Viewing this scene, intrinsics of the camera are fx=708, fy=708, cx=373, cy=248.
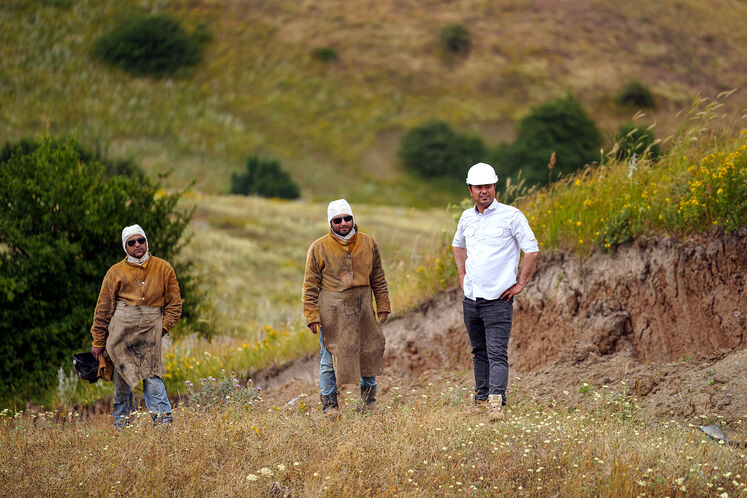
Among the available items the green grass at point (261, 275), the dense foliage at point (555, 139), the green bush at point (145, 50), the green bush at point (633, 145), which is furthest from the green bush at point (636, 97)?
the green bush at point (633, 145)

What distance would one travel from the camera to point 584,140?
154 ft

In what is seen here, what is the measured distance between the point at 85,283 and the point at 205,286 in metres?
9.32

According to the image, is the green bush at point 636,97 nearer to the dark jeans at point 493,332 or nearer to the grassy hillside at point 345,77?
the grassy hillside at point 345,77

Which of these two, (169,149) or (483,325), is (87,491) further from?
(169,149)

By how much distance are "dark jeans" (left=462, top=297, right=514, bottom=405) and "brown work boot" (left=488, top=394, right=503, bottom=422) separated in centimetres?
7

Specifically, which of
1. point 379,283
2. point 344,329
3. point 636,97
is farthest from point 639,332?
point 636,97

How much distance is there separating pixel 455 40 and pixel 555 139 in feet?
76.4

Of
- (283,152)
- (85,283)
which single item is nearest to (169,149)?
(283,152)

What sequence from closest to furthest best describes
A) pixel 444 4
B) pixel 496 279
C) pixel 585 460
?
pixel 585 460, pixel 496 279, pixel 444 4

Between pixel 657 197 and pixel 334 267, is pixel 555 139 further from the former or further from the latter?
pixel 334 267

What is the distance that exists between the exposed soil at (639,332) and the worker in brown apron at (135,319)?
6.93ft

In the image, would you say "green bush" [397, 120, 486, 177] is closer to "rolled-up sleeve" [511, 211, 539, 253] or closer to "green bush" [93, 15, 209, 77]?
"green bush" [93, 15, 209, 77]

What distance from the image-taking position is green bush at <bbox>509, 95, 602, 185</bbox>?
45.1 metres

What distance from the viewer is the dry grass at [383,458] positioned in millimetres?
4285
